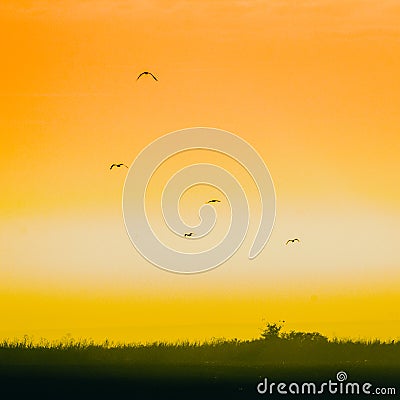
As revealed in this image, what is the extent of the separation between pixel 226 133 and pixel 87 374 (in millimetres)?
2617

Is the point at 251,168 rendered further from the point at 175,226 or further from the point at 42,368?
the point at 42,368

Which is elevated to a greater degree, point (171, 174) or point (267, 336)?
point (171, 174)

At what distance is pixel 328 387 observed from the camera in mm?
8312

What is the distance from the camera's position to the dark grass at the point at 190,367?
8.49 metres

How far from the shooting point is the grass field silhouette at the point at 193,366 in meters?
8.49

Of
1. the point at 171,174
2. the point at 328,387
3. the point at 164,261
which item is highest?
the point at 171,174

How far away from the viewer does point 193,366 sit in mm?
8664

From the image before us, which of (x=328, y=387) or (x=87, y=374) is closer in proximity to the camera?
(x=328, y=387)

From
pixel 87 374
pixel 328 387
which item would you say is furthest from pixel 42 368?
pixel 328 387

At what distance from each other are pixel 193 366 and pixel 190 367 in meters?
0.03

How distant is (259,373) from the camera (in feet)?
28.2

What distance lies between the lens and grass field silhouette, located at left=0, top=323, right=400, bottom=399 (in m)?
8.49

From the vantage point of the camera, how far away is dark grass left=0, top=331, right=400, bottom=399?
27.9 feet

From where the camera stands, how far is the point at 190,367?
8.68 m
